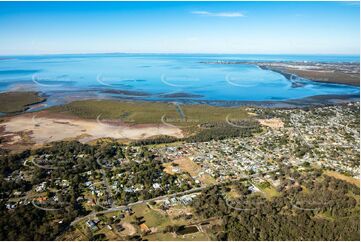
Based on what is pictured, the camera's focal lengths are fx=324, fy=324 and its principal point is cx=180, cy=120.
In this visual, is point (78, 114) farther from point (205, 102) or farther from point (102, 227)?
point (102, 227)

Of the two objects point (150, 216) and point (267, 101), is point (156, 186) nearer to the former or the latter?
point (150, 216)

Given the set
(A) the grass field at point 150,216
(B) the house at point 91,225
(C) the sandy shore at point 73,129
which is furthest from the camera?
(C) the sandy shore at point 73,129

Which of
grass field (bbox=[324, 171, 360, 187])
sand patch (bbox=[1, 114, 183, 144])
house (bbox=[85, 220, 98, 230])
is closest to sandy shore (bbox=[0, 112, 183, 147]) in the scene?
sand patch (bbox=[1, 114, 183, 144])

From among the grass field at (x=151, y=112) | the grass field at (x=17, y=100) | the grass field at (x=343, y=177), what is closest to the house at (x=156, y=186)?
the grass field at (x=343, y=177)

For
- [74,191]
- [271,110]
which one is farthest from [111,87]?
[74,191]

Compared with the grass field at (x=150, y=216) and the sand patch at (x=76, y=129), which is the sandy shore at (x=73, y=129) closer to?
the sand patch at (x=76, y=129)

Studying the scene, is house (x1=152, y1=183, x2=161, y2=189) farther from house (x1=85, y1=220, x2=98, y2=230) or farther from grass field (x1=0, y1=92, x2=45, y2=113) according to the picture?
grass field (x1=0, y1=92, x2=45, y2=113)

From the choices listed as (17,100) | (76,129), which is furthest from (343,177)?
(17,100)
